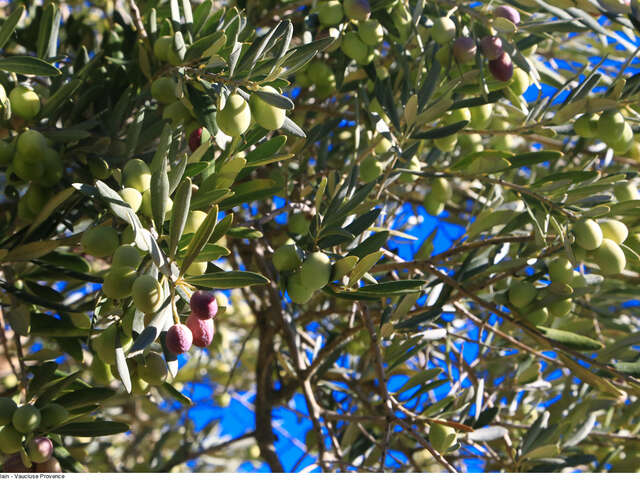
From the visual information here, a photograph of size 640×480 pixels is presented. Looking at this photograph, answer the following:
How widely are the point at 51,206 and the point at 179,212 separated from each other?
1.31 feet

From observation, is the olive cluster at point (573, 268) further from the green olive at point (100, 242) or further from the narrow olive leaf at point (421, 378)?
the green olive at point (100, 242)

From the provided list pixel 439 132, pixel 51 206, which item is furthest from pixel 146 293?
pixel 439 132

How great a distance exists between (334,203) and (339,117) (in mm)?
669

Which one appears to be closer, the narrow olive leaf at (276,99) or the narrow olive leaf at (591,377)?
the narrow olive leaf at (276,99)

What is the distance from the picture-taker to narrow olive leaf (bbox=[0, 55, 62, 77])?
118cm

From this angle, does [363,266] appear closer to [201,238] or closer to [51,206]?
[201,238]

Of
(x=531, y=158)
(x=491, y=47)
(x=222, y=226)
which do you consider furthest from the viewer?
(x=531, y=158)

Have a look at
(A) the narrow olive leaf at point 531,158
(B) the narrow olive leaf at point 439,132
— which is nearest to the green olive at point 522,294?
(A) the narrow olive leaf at point 531,158

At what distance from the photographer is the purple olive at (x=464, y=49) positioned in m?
1.41

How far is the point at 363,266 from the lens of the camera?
111 cm

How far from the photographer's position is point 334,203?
1.28 m

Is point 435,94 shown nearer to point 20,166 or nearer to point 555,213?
point 555,213

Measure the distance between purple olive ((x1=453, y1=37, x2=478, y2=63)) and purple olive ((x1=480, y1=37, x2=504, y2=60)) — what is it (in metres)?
0.03

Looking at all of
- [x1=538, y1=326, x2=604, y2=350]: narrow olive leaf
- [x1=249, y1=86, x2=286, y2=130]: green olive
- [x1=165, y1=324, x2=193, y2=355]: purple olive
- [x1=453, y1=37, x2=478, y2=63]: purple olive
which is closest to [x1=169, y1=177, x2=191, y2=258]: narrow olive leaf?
[x1=165, y1=324, x2=193, y2=355]: purple olive
